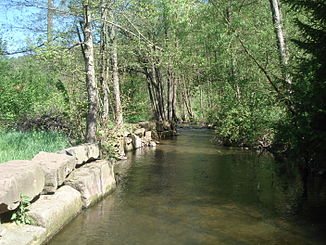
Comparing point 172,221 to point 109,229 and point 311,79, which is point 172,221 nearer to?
point 109,229

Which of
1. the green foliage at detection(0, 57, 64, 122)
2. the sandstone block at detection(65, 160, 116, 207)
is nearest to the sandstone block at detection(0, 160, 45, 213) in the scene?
the sandstone block at detection(65, 160, 116, 207)

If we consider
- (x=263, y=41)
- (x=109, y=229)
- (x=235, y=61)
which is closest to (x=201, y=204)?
(x=109, y=229)

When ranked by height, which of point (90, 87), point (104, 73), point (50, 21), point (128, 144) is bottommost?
point (128, 144)

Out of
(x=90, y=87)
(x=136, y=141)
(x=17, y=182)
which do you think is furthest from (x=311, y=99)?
(x=136, y=141)

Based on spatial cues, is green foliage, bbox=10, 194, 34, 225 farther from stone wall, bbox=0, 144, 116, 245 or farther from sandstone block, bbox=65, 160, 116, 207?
sandstone block, bbox=65, 160, 116, 207

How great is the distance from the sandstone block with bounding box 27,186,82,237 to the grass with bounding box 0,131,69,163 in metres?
1.36

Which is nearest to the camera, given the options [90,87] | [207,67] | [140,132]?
[90,87]

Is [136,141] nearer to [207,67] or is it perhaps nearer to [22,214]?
[207,67]

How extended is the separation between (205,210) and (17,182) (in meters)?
3.75

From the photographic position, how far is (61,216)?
238 inches

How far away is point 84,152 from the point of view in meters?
8.46

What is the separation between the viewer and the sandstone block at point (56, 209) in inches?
214

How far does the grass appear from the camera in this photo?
24.2 feet

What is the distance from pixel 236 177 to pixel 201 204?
275 centimetres
